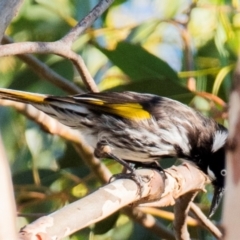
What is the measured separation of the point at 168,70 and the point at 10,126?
0.50m

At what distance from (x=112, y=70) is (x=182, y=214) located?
0.74 metres

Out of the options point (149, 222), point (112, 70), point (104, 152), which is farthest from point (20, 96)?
point (112, 70)

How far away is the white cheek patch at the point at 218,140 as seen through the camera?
203cm

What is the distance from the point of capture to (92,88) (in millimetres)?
1867

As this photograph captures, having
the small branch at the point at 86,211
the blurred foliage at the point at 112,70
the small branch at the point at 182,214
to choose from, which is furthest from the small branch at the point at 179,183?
the blurred foliage at the point at 112,70

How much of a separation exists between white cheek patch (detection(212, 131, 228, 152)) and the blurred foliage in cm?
8

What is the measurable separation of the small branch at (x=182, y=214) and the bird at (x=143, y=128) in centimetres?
15

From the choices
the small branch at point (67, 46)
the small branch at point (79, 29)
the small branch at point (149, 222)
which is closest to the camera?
the small branch at point (67, 46)

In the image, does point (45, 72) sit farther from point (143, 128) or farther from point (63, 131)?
point (143, 128)

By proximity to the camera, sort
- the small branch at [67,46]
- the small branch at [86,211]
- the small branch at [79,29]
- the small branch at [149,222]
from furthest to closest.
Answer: the small branch at [149,222] → the small branch at [79,29] → the small branch at [67,46] → the small branch at [86,211]

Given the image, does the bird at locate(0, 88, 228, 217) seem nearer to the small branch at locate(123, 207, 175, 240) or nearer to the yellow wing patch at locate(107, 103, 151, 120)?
the yellow wing patch at locate(107, 103, 151, 120)

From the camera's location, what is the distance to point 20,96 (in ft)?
5.38

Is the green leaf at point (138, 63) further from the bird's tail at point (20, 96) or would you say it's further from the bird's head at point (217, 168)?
the bird's tail at point (20, 96)

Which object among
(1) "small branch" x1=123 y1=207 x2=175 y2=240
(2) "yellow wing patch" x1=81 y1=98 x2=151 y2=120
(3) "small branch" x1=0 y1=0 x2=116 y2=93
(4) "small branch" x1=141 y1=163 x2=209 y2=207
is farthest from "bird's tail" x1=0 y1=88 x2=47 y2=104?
(1) "small branch" x1=123 y1=207 x2=175 y2=240
